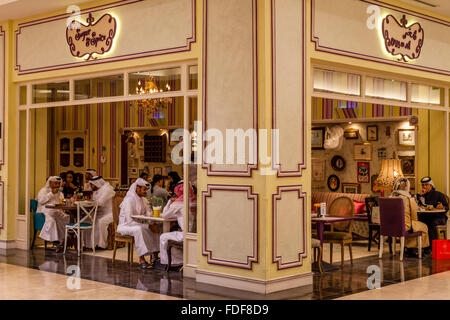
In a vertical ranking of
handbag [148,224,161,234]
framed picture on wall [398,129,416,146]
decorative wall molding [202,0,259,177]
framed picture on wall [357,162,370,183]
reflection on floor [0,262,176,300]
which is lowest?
reflection on floor [0,262,176,300]

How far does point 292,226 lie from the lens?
724cm

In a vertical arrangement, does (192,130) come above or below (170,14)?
below

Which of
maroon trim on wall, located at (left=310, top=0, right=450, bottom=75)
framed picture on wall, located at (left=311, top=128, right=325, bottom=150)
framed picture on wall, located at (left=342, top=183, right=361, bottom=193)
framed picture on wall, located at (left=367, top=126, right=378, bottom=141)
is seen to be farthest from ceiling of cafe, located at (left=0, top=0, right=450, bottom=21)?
framed picture on wall, located at (left=342, top=183, right=361, bottom=193)

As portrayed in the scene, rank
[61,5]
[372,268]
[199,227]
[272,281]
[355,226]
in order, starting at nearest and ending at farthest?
[272,281]
[199,227]
[372,268]
[61,5]
[355,226]

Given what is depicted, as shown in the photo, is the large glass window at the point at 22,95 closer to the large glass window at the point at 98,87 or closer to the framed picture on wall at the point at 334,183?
the large glass window at the point at 98,87

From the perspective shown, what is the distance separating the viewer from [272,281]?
22.8 ft

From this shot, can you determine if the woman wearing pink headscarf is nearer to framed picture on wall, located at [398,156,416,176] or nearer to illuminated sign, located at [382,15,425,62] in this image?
illuminated sign, located at [382,15,425,62]

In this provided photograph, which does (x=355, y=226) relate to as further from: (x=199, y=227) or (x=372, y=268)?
(x=199, y=227)

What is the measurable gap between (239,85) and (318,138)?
650 centimetres

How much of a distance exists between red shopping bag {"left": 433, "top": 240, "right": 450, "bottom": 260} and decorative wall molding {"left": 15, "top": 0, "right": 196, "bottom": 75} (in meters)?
4.76

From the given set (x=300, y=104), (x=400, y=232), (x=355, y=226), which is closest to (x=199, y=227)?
(x=300, y=104)

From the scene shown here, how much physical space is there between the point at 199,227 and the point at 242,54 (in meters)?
2.07

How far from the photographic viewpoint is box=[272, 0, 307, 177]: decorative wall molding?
704 centimetres

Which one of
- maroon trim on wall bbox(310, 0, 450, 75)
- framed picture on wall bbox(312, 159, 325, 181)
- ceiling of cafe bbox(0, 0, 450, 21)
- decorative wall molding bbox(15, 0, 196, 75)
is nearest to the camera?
maroon trim on wall bbox(310, 0, 450, 75)
